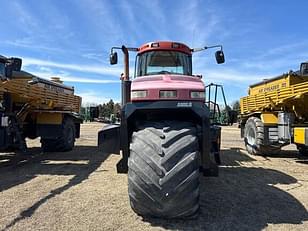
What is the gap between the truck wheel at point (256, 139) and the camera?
37.2ft

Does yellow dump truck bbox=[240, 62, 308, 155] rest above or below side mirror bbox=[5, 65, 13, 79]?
below

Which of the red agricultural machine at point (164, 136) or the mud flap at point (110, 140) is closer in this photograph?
the red agricultural machine at point (164, 136)

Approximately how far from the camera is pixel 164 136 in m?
4.55

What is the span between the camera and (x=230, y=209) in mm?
5242

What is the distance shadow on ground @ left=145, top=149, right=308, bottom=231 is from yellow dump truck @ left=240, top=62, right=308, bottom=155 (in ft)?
8.31

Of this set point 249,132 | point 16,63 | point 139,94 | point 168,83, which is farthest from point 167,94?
point 249,132

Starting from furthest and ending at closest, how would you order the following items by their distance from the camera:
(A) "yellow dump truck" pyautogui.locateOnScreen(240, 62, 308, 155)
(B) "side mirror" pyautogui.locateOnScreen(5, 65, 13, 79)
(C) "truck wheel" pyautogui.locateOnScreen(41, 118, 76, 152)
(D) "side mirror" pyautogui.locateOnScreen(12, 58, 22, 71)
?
(C) "truck wheel" pyautogui.locateOnScreen(41, 118, 76, 152), (A) "yellow dump truck" pyautogui.locateOnScreen(240, 62, 308, 155), (B) "side mirror" pyautogui.locateOnScreen(5, 65, 13, 79), (D) "side mirror" pyautogui.locateOnScreen(12, 58, 22, 71)

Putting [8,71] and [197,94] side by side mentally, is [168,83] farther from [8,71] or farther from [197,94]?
[8,71]

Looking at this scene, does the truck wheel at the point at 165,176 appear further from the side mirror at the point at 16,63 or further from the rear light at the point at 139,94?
the side mirror at the point at 16,63

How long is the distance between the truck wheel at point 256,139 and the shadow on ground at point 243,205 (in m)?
3.30

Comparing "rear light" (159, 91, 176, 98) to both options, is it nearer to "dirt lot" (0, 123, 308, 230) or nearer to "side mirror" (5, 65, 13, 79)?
"dirt lot" (0, 123, 308, 230)

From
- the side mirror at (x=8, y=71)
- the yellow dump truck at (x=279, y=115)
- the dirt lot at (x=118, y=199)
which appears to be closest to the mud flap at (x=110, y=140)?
the dirt lot at (x=118, y=199)

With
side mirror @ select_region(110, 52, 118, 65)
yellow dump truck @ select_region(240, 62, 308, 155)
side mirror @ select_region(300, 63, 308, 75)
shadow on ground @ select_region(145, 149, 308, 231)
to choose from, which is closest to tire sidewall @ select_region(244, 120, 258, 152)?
yellow dump truck @ select_region(240, 62, 308, 155)

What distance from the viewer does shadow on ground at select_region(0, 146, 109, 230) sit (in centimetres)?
647
